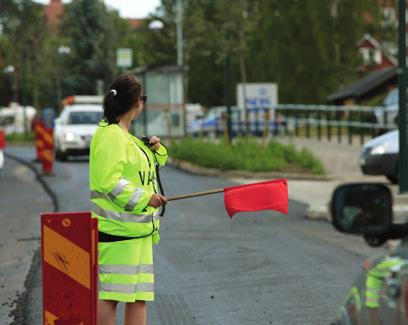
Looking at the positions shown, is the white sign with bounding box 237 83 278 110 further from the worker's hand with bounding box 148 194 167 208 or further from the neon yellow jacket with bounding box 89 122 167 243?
the worker's hand with bounding box 148 194 167 208

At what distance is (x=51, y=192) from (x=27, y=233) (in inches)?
259

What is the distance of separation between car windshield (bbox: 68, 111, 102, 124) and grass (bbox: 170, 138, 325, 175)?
6.69 meters

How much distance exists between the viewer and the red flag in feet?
19.0

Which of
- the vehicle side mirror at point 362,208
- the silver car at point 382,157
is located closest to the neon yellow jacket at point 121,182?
the vehicle side mirror at point 362,208

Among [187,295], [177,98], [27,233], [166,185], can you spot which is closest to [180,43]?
[177,98]

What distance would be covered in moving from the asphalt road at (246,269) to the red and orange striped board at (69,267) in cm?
215

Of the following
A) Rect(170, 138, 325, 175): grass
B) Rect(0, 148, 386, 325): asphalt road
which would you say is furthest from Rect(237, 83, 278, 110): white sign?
Rect(0, 148, 386, 325): asphalt road

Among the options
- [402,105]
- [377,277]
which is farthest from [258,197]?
[402,105]

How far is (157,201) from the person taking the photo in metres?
5.82

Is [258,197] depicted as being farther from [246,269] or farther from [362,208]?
[246,269]

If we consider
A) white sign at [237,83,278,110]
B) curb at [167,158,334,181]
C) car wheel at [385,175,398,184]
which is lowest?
curb at [167,158,334,181]

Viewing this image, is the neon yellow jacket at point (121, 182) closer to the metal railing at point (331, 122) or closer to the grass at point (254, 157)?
the grass at point (254, 157)

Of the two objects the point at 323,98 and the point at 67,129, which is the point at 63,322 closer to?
the point at 67,129

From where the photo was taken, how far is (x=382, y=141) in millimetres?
22078
